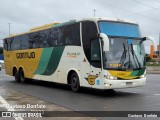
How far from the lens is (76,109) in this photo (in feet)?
37.5

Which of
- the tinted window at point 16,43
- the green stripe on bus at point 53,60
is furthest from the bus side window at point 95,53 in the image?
the tinted window at point 16,43

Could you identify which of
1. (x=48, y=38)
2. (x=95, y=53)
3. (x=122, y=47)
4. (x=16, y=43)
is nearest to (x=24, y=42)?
(x=16, y=43)

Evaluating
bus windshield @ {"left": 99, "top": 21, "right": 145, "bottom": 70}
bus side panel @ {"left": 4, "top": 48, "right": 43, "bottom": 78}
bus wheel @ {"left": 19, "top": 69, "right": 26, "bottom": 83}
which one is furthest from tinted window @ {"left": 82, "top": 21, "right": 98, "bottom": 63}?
bus wheel @ {"left": 19, "top": 69, "right": 26, "bottom": 83}

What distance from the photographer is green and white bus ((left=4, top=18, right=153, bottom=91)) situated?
1450cm

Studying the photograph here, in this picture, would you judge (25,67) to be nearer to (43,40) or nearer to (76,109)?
(43,40)

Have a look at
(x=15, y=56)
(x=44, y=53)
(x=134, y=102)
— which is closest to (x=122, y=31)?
(x=134, y=102)

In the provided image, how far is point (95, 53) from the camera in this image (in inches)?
590

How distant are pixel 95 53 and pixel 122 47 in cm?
114

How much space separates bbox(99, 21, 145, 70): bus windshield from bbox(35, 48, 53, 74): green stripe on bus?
5.04 metres

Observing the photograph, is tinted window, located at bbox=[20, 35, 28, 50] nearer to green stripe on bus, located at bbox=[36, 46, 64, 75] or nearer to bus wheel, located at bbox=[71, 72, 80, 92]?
green stripe on bus, located at bbox=[36, 46, 64, 75]

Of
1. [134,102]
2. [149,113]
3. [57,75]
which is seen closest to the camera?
[149,113]

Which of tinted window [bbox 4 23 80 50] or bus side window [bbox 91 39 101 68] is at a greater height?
tinted window [bbox 4 23 80 50]

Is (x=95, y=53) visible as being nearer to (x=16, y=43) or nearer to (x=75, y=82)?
(x=75, y=82)

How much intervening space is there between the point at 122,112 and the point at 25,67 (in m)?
13.3
